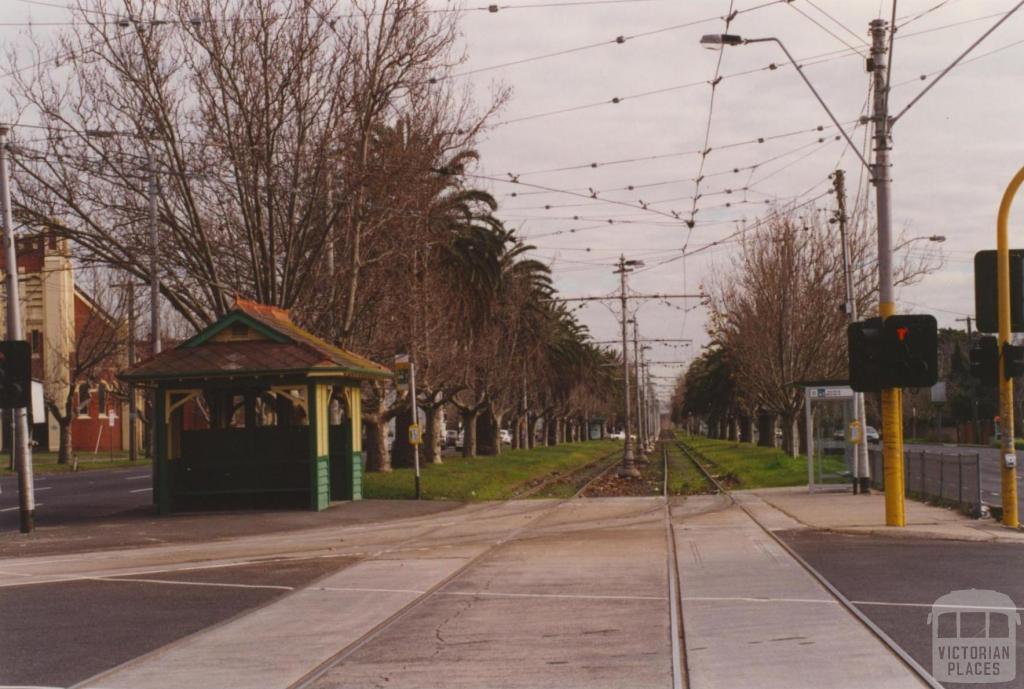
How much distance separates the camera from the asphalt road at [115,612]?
438 inches

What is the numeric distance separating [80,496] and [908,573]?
90.0 feet

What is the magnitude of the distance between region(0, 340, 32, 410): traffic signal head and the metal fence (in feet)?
51.9

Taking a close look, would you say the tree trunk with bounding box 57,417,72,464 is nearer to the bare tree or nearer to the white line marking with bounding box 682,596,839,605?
the bare tree

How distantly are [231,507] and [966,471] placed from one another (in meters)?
15.4

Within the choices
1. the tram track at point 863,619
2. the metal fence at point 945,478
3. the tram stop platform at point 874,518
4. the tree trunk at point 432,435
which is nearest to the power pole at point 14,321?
the tram track at point 863,619

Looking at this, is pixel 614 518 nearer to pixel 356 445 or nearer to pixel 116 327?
pixel 356 445

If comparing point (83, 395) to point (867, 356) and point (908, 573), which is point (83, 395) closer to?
point (867, 356)

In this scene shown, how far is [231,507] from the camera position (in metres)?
29.6

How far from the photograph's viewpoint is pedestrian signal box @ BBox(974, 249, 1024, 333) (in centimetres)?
2169

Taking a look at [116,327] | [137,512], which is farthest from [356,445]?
[116,327]

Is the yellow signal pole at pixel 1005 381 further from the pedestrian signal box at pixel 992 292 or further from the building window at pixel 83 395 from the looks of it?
the building window at pixel 83 395

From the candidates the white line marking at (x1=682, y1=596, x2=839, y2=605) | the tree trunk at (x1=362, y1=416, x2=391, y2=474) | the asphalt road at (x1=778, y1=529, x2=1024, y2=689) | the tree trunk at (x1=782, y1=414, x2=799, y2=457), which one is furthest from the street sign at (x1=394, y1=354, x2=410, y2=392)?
the tree trunk at (x1=782, y1=414, x2=799, y2=457)

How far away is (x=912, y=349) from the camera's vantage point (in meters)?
20.9

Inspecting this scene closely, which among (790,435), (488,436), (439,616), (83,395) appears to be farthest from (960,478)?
(83,395)
